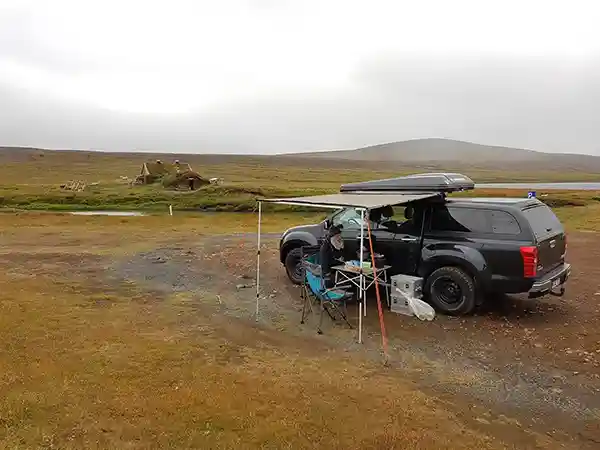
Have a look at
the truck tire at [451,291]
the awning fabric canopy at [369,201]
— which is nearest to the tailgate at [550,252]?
the truck tire at [451,291]

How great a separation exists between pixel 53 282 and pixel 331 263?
20.4ft

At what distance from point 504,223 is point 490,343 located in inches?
78.9

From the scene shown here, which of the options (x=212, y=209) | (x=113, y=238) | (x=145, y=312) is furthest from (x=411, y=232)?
(x=212, y=209)

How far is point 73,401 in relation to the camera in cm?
559

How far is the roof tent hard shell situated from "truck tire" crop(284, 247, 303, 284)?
1.88 m

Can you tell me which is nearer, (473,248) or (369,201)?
(369,201)

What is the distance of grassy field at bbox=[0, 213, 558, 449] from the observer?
4949mm

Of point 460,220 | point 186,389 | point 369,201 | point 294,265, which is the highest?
point 369,201

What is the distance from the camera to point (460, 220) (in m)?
8.94

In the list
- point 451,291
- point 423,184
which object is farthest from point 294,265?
point 451,291

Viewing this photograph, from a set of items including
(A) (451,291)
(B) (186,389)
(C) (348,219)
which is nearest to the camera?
(B) (186,389)

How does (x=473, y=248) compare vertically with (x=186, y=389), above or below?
above

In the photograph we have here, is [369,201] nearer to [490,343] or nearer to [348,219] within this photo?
[348,219]

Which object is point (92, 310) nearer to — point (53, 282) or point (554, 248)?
point (53, 282)
